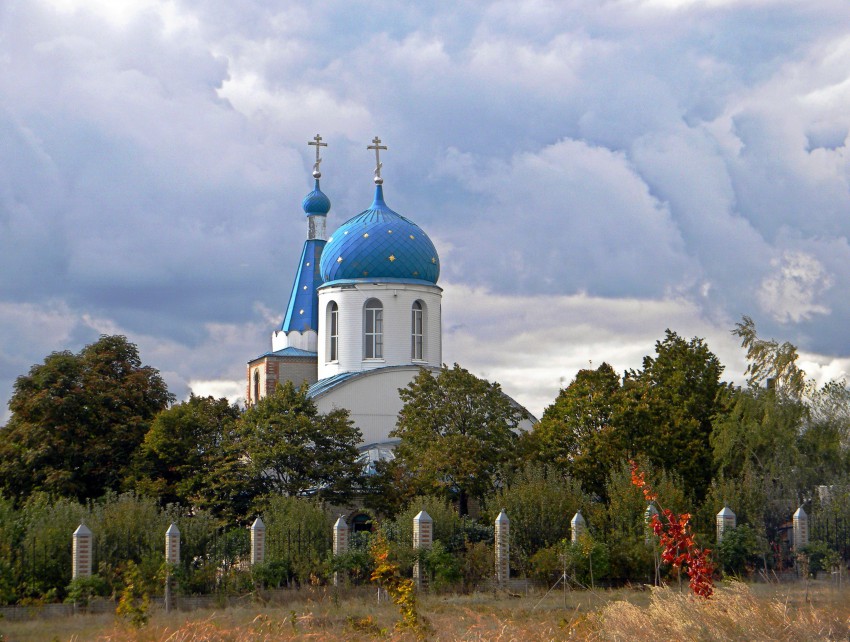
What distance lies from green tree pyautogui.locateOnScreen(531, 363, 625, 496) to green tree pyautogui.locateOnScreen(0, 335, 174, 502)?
415 inches

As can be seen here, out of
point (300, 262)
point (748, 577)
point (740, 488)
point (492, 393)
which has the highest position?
point (300, 262)

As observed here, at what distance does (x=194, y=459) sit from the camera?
104 feet

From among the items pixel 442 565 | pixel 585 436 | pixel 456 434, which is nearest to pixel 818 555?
pixel 585 436

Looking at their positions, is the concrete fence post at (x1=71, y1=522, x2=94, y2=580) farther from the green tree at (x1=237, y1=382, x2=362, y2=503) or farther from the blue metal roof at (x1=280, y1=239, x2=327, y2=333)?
the blue metal roof at (x1=280, y1=239, x2=327, y2=333)

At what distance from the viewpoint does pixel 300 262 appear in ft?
146

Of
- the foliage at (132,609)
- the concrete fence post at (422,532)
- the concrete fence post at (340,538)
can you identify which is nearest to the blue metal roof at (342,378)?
the concrete fence post at (422,532)

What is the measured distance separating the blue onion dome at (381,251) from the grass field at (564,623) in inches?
698

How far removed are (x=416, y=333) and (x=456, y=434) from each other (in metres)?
8.41

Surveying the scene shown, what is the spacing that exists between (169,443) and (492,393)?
26.4 ft

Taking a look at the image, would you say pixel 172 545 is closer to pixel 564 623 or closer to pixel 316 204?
pixel 564 623

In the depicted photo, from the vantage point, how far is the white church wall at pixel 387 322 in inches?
1489

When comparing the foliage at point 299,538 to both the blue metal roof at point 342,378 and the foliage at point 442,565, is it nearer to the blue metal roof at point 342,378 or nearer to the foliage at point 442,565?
the foliage at point 442,565

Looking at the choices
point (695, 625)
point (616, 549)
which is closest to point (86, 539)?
point (616, 549)

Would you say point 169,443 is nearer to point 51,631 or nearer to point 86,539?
point 86,539
